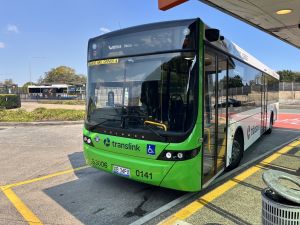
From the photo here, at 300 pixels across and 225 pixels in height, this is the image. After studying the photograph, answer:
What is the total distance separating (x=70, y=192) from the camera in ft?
17.6

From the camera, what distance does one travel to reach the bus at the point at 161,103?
434 cm

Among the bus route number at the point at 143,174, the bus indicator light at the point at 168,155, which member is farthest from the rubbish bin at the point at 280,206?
the bus route number at the point at 143,174

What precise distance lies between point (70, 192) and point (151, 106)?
2295 millimetres

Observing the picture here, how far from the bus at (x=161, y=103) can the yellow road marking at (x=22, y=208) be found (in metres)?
1.33

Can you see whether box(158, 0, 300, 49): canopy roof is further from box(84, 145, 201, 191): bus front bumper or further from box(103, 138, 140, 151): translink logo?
box(84, 145, 201, 191): bus front bumper

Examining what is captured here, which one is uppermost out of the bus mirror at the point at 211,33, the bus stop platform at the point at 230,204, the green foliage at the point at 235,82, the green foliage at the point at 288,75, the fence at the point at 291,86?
the green foliage at the point at 288,75

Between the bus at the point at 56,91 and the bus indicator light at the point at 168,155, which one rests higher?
the bus at the point at 56,91

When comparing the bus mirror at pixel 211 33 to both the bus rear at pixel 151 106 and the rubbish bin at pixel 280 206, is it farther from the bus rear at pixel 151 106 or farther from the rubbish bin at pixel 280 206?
the rubbish bin at pixel 280 206

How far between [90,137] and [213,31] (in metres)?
2.82

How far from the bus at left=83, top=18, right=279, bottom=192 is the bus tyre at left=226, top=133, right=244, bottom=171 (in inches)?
27.1

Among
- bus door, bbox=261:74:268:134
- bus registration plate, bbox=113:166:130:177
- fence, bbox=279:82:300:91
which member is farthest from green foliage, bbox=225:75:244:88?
fence, bbox=279:82:300:91

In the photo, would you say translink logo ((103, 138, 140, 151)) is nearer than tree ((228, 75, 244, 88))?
Yes

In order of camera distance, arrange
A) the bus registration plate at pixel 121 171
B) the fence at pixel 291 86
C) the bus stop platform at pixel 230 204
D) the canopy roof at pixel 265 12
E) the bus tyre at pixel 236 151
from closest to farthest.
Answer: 1. the bus stop platform at pixel 230 204
2. the bus registration plate at pixel 121 171
3. the canopy roof at pixel 265 12
4. the bus tyre at pixel 236 151
5. the fence at pixel 291 86

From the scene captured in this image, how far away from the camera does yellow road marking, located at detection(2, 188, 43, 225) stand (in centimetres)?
424
